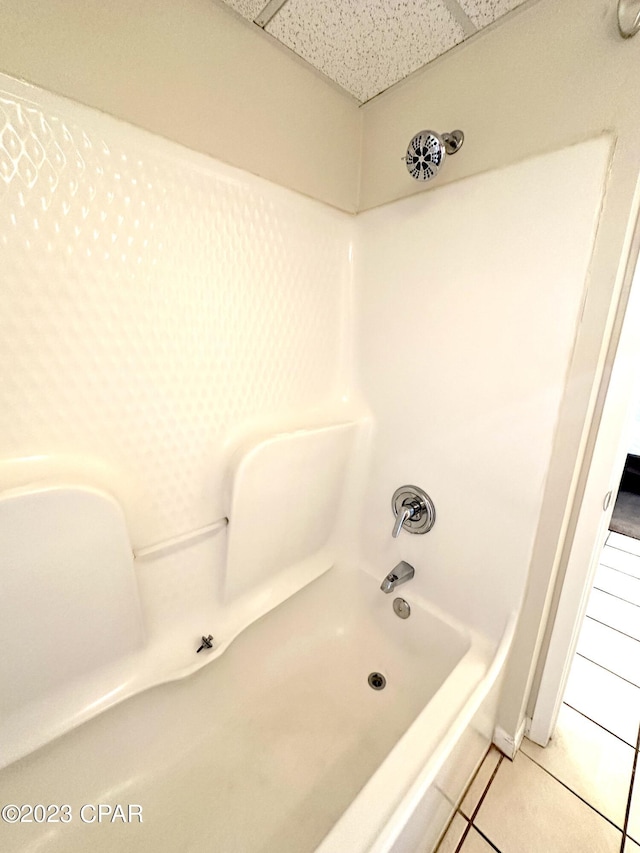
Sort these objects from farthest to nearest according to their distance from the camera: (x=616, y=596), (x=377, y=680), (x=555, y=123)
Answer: (x=616, y=596), (x=377, y=680), (x=555, y=123)

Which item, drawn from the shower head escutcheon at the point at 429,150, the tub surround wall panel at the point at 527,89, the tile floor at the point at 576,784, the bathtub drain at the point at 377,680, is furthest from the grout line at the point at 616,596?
the shower head escutcheon at the point at 429,150

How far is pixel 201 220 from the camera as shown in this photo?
89cm

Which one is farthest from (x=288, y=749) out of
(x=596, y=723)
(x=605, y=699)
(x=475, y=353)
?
(x=475, y=353)

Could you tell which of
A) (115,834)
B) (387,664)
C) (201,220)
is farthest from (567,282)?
(115,834)

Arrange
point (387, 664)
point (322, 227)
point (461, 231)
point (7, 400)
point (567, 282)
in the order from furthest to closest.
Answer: point (387, 664) < point (322, 227) < point (461, 231) < point (567, 282) < point (7, 400)

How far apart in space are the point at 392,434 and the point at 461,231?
67cm

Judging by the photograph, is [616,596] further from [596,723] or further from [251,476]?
[251,476]

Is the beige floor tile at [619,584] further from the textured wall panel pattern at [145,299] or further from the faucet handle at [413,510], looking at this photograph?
the textured wall panel pattern at [145,299]

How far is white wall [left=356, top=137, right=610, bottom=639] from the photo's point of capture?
2.72ft

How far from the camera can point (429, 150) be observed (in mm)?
876

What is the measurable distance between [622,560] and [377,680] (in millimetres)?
1924

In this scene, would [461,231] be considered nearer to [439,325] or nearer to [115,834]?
[439,325]

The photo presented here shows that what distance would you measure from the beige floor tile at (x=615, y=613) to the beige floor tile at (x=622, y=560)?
0.35m

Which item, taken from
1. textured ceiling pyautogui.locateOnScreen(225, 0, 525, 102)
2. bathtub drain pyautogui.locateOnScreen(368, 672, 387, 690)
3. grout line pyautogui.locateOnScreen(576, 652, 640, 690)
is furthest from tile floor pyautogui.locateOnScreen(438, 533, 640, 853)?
textured ceiling pyautogui.locateOnScreen(225, 0, 525, 102)
